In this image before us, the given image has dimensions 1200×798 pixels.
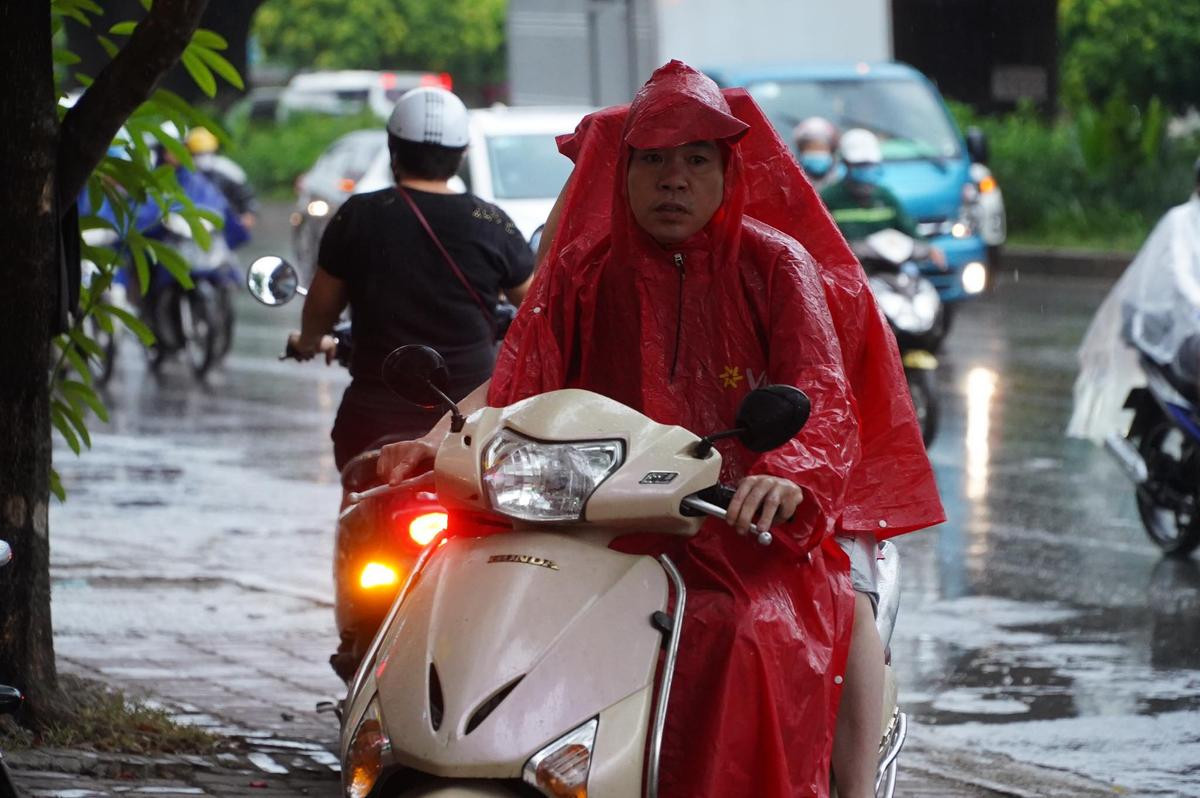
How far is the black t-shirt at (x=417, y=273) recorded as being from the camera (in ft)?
19.2

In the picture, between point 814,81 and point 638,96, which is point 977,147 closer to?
point 814,81

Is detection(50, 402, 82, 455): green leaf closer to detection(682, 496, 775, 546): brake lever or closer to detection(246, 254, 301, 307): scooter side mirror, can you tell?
detection(246, 254, 301, 307): scooter side mirror

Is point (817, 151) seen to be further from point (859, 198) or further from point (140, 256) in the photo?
point (140, 256)

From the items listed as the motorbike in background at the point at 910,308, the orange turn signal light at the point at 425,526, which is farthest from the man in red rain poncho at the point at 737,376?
the motorbike in background at the point at 910,308

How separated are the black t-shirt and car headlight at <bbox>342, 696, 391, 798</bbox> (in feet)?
8.05

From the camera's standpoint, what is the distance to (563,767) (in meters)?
3.32

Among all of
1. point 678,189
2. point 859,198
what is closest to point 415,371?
point 678,189

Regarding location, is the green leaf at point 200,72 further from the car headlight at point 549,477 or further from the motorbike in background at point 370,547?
the car headlight at point 549,477

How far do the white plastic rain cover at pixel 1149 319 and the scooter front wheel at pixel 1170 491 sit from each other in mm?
325

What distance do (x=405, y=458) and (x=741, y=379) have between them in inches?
26.0

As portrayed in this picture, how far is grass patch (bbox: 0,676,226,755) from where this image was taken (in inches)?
220

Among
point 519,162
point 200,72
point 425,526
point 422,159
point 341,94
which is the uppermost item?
point 200,72

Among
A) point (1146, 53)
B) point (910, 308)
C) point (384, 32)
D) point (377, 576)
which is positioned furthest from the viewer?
point (384, 32)

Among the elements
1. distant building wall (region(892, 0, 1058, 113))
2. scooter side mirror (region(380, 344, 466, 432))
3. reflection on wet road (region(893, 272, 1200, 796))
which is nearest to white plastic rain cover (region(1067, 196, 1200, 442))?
reflection on wet road (region(893, 272, 1200, 796))
